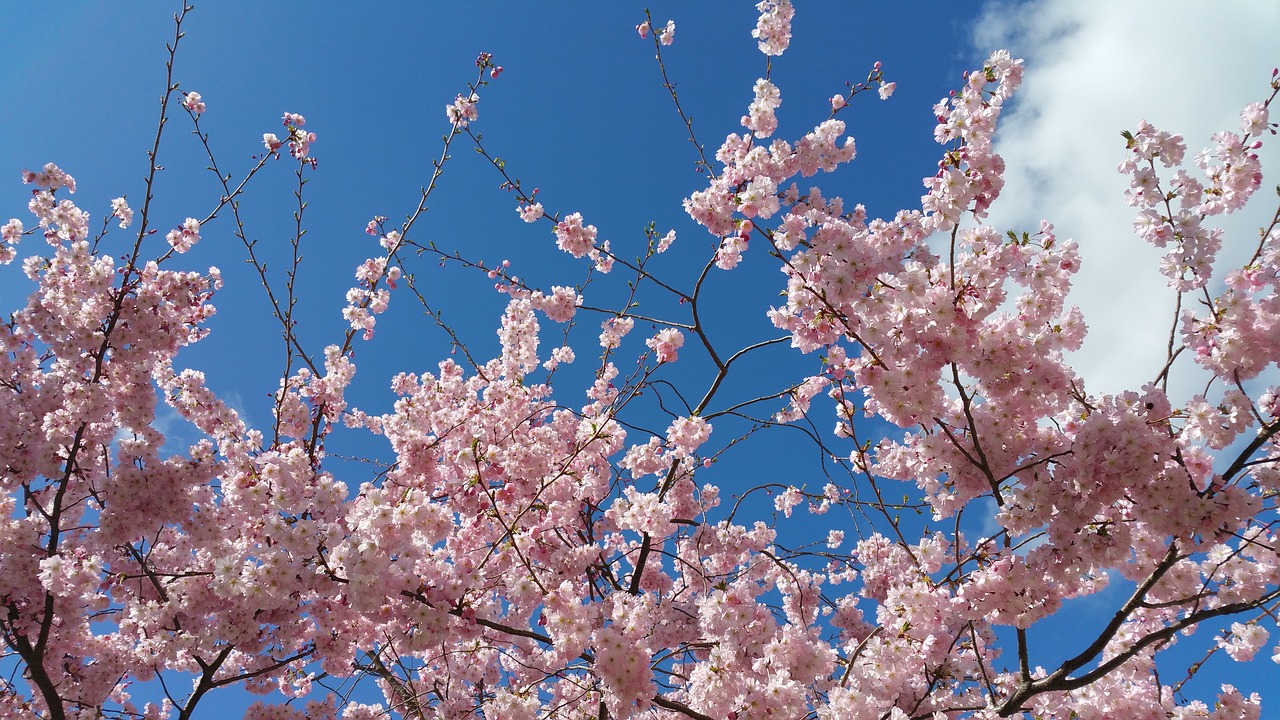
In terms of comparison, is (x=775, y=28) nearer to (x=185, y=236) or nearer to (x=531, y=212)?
(x=531, y=212)

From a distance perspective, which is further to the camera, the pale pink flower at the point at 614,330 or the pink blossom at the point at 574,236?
the pale pink flower at the point at 614,330

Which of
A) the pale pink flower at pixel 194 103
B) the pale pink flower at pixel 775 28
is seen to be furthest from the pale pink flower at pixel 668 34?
the pale pink flower at pixel 194 103

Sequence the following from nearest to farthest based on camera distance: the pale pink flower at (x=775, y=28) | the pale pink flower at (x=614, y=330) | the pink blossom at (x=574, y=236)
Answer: the pale pink flower at (x=775, y=28) < the pink blossom at (x=574, y=236) < the pale pink flower at (x=614, y=330)

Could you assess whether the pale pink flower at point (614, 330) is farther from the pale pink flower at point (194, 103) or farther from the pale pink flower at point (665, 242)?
the pale pink flower at point (194, 103)

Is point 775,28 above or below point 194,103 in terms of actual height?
below

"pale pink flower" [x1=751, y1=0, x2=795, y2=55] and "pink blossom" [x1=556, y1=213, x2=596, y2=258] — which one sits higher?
"pale pink flower" [x1=751, y1=0, x2=795, y2=55]

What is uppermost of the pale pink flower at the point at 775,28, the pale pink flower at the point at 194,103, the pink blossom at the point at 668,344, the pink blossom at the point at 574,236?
the pale pink flower at the point at 194,103

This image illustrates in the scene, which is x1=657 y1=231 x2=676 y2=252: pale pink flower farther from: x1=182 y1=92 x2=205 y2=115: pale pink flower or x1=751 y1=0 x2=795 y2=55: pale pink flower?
x1=182 y1=92 x2=205 y2=115: pale pink flower

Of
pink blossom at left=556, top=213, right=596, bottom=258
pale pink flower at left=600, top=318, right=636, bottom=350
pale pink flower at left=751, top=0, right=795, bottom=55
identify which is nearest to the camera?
pale pink flower at left=751, top=0, right=795, bottom=55

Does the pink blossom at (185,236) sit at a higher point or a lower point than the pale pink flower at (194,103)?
lower

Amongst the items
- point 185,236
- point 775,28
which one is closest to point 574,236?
point 775,28

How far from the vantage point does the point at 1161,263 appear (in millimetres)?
3486

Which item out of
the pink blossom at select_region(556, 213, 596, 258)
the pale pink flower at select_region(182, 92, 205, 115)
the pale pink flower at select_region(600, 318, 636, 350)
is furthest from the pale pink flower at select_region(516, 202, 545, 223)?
the pale pink flower at select_region(182, 92, 205, 115)

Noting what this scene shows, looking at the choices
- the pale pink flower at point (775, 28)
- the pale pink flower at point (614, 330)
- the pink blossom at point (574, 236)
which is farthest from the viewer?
the pale pink flower at point (614, 330)
